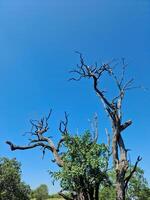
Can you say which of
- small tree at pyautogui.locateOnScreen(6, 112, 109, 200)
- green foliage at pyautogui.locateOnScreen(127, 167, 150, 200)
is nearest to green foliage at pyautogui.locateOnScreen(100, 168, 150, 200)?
green foliage at pyautogui.locateOnScreen(127, 167, 150, 200)

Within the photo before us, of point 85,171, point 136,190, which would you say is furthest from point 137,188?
point 85,171

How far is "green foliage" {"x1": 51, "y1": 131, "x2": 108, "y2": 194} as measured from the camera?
840 inches

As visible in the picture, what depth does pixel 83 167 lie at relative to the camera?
21.5 metres

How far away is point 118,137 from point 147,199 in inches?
1940

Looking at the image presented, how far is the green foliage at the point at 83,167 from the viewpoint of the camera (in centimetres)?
2134

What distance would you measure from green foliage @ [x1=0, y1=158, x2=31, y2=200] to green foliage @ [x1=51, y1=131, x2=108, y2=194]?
4793 centimetres

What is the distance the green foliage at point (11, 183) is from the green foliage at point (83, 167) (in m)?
47.9

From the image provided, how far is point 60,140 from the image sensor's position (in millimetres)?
24062

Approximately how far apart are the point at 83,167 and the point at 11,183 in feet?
170

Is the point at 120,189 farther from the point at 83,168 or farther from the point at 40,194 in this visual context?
the point at 40,194

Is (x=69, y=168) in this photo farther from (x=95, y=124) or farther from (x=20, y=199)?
(x=20, y=199)

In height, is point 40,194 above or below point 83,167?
above

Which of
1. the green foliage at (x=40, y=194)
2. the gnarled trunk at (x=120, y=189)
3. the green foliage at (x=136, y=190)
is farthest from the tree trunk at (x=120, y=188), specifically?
the green foliage at (x=40, y=194)

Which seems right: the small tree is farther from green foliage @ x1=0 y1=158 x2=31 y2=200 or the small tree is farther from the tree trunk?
green foliage @ x1=0 y1=158 x2=31 y2=200
